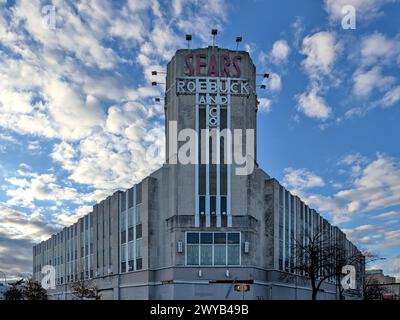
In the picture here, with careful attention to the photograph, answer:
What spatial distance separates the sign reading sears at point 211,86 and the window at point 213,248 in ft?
52.7

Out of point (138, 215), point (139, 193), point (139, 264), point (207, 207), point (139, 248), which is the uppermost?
point (139, 193)

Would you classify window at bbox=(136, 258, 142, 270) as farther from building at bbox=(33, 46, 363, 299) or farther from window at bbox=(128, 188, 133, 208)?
window at bbox=(128, 188, 133, 208)

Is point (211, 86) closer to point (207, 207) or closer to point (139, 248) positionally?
point (207, 207)

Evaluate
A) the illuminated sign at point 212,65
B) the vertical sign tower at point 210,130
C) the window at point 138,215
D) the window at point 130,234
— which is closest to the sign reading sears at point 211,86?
the vertical sign tower at point 210,130

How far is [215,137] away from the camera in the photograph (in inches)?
2200

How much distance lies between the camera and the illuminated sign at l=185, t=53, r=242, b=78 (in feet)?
188

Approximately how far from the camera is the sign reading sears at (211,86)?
186 ft

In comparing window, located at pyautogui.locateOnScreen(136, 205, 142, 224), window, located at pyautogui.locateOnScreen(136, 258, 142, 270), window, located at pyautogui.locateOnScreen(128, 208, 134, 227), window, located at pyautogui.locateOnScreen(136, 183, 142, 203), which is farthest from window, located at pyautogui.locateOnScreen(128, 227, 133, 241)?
window, located at pyautogui.locateOnScreen(136, 183, 142, 203)

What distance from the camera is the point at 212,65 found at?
57219mm

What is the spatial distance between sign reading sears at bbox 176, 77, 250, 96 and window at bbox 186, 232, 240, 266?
16073 millimetres

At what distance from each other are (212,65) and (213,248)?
20853 mm

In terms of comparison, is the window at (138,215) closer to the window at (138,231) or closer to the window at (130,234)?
the window at (138,231)

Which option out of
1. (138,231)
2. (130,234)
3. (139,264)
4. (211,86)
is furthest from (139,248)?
(211,86)
